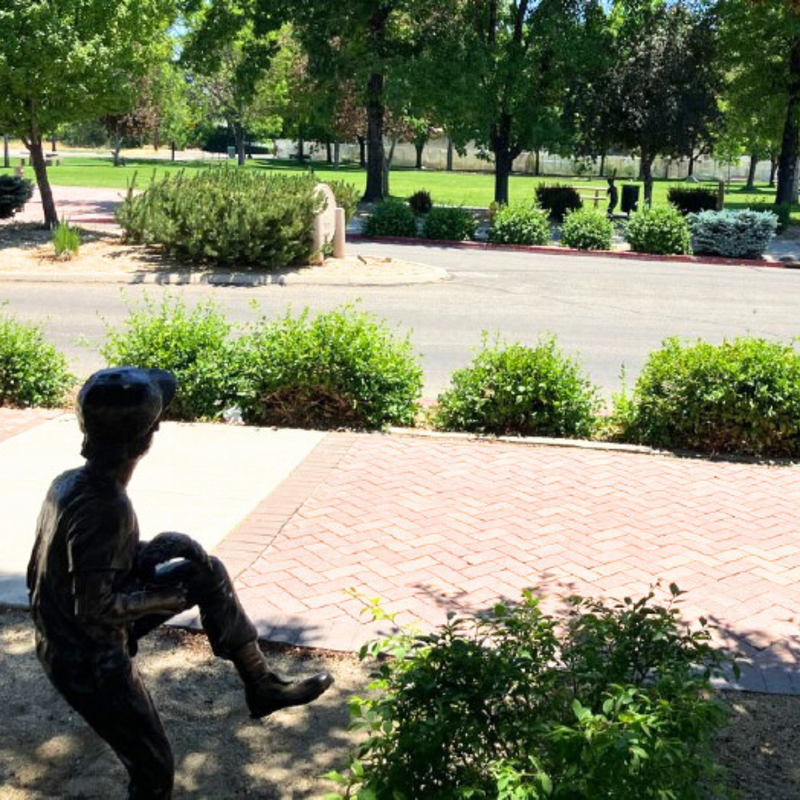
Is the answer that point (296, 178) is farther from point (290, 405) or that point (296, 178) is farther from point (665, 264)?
point (290, 405)

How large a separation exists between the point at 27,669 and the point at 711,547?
396 centimetres

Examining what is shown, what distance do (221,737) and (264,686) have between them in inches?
25.4

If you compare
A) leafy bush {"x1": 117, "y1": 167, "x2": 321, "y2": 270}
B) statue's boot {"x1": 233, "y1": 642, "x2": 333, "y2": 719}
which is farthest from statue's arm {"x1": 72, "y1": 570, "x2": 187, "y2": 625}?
leafy bush {"x1": 117, "y1": 167, "x2": 321, "y2": 270}

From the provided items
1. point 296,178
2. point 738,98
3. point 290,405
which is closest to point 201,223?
point 296,178

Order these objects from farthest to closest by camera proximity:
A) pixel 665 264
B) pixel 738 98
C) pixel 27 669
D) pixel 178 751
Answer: pixel 738 98, pixel 665 264, pixel 27 669, pixel 178 751

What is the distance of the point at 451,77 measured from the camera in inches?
1086

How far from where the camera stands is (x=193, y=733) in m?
4.14

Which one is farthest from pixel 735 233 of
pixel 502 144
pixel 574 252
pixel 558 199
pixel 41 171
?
pixel 41 171

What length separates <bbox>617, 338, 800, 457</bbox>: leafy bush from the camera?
7.98 meters

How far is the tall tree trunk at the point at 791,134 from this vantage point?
32.0 meters

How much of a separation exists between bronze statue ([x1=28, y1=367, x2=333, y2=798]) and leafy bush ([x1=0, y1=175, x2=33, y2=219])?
24.9 meters

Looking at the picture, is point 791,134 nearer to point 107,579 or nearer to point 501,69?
point 501,69

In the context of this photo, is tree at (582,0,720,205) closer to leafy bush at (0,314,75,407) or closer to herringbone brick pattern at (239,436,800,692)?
leafy bush at (0,314,75,407)

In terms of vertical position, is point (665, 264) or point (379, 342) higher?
point (379, 342)
